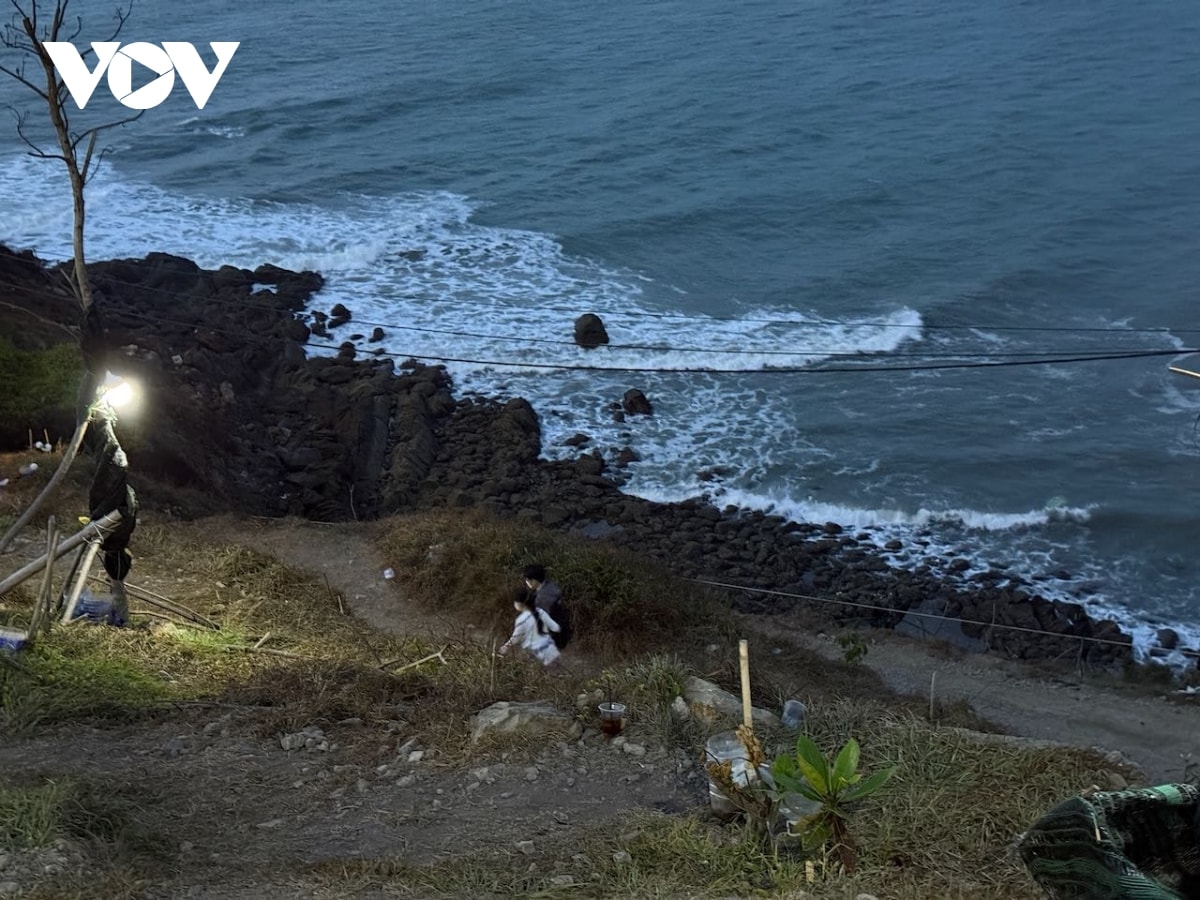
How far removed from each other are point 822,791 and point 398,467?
52.7ft

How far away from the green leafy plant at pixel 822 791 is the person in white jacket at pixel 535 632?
4.79 metres

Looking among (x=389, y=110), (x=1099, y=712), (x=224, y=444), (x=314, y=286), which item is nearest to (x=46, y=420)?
(x=224, y=444)

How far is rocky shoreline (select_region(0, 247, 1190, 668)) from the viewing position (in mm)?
17031

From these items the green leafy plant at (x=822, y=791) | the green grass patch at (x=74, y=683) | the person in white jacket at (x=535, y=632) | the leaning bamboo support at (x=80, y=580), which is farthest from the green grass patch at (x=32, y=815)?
the person in white jacket at (x=535, y=632)

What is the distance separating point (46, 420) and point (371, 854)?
1251 centimetres

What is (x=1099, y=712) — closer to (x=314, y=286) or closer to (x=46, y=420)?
(x=46, y=420)

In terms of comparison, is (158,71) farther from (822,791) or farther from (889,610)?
(822,791)

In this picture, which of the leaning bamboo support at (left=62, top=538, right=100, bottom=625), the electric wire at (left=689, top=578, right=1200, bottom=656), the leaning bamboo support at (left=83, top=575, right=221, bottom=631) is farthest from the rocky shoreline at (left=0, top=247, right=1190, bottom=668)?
the leaning bamboo support at (left=62, top=538, right=100, bottom=625)

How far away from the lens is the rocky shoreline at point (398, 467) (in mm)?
17031

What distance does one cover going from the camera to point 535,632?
989 cm

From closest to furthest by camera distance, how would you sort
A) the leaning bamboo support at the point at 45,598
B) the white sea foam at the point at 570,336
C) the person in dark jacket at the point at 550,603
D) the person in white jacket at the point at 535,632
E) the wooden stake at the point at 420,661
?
the leaning bamboo support at the point at 45,598 < the wooden stake at the point at 420,661 < the person in white jacket at the point at 535,632 < the person in dark jacket at the point at 550,603 < the white sea foam at the point at 570,336

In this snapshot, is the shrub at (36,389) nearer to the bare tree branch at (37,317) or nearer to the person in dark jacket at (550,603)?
the bare tree branch at (37,317)

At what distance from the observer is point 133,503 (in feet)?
25.3

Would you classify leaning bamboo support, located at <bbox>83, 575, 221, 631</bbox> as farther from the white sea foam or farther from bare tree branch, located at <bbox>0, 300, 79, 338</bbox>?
bare tree branch, located at <bbox>0, 300, 79, 338</bbox>
